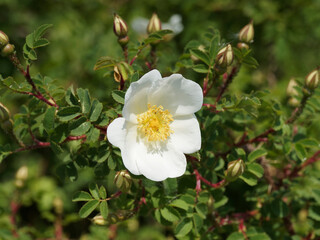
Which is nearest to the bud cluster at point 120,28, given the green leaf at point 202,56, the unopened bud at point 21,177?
the green leaf at point 202,56

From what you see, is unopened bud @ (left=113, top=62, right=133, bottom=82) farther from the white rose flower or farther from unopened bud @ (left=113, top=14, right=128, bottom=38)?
unopened bud @ (left=113, top=14, right=128, bottom=38)

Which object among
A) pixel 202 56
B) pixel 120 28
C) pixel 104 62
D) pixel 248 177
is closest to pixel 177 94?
pixel 202 56

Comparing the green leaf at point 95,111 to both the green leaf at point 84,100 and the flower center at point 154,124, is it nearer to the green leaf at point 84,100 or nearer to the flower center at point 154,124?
the green leaf at point 84,100

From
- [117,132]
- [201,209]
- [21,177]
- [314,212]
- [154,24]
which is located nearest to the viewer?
[117,132]

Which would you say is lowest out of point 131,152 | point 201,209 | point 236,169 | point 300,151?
point 201,209

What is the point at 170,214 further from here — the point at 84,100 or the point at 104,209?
the point at 84,100

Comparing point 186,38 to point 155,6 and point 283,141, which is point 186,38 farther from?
point 283,141

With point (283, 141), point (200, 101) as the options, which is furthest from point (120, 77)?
point (283, 141)
